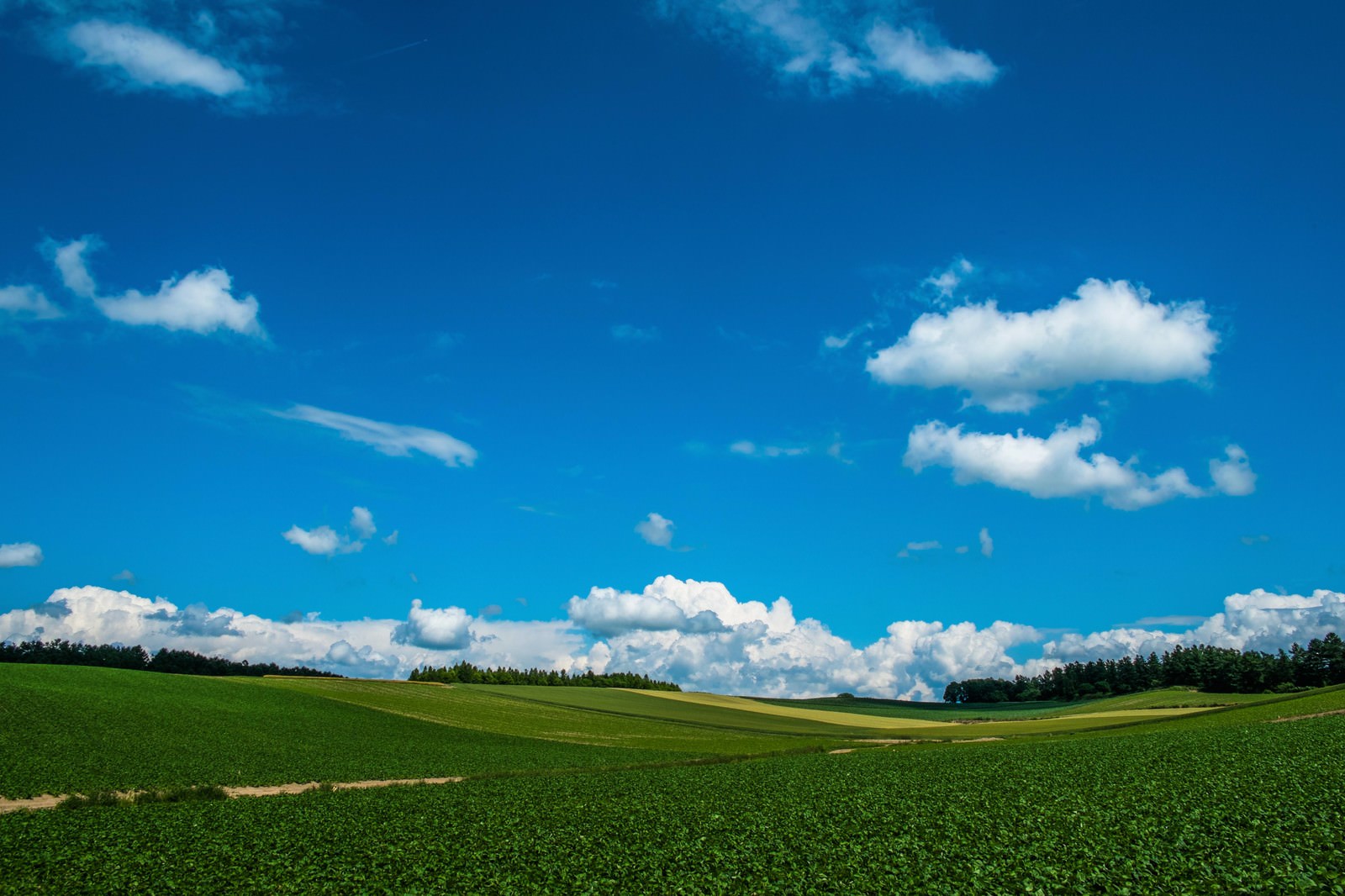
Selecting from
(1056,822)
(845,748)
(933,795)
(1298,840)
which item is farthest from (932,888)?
(845,748)

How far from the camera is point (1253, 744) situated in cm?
4094

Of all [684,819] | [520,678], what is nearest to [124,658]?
[520,678]

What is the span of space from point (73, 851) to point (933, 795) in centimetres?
3113

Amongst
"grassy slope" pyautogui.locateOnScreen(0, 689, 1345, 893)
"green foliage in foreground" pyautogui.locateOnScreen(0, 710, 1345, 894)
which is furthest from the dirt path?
"grassy slope" pyautogui.locateOnScreen(0, 689, 1345, 893)

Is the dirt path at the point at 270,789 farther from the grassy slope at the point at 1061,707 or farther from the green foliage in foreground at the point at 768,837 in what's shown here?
the grassy slope at the point at 1061,707

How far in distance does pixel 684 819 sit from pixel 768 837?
4.64m

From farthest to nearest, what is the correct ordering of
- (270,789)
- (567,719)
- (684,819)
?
(567,719) < (270,789) < (684,819)

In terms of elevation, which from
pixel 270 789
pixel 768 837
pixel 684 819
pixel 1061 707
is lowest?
pixel 1061 707

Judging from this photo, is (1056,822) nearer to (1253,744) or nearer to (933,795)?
(933,795)

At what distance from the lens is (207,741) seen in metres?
56.6

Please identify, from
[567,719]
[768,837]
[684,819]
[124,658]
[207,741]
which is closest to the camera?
[768,837]

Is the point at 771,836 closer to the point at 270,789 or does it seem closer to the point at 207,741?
the point at 270,789

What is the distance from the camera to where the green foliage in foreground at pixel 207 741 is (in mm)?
43906

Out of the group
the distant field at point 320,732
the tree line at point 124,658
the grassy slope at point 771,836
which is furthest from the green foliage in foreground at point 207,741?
the tree line at point 124,658
